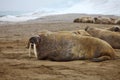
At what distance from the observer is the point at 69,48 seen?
19.4 feet

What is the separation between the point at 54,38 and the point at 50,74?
56.4 inches

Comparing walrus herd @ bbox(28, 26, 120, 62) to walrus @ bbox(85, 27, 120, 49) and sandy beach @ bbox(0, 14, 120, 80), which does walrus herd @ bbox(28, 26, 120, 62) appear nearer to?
sandy beach @ bbox(0, 14, 120, 80)

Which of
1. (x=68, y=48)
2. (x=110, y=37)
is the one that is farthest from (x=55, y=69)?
(x=110, y=37)

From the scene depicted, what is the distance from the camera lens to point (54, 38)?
600 centimetres

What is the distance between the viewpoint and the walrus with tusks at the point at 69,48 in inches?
232

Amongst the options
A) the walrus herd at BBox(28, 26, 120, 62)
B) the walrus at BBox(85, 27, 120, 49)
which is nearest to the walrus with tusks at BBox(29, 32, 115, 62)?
the walrus herd at BBox(28, 26, 120, 62)

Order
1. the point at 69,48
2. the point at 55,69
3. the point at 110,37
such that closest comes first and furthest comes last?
the point at 55,69
the point at 69,48
the point at 110,37

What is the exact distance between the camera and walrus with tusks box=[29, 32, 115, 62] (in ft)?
19.3

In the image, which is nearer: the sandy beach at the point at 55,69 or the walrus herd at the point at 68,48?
the sandy beach at the point at 55,69

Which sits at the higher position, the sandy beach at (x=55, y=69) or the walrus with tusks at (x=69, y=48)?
the walrus with tusks at (x=69, y=48)

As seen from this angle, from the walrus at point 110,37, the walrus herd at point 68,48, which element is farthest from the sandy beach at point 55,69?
the walrus at point 110,37

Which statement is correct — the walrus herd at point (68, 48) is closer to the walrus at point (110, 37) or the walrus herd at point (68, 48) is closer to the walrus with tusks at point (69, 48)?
the walrus with tusks at point (69, 48)

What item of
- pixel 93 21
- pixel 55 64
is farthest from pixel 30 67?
pixel 93 21

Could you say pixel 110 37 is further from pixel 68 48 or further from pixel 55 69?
pixel 55 69
